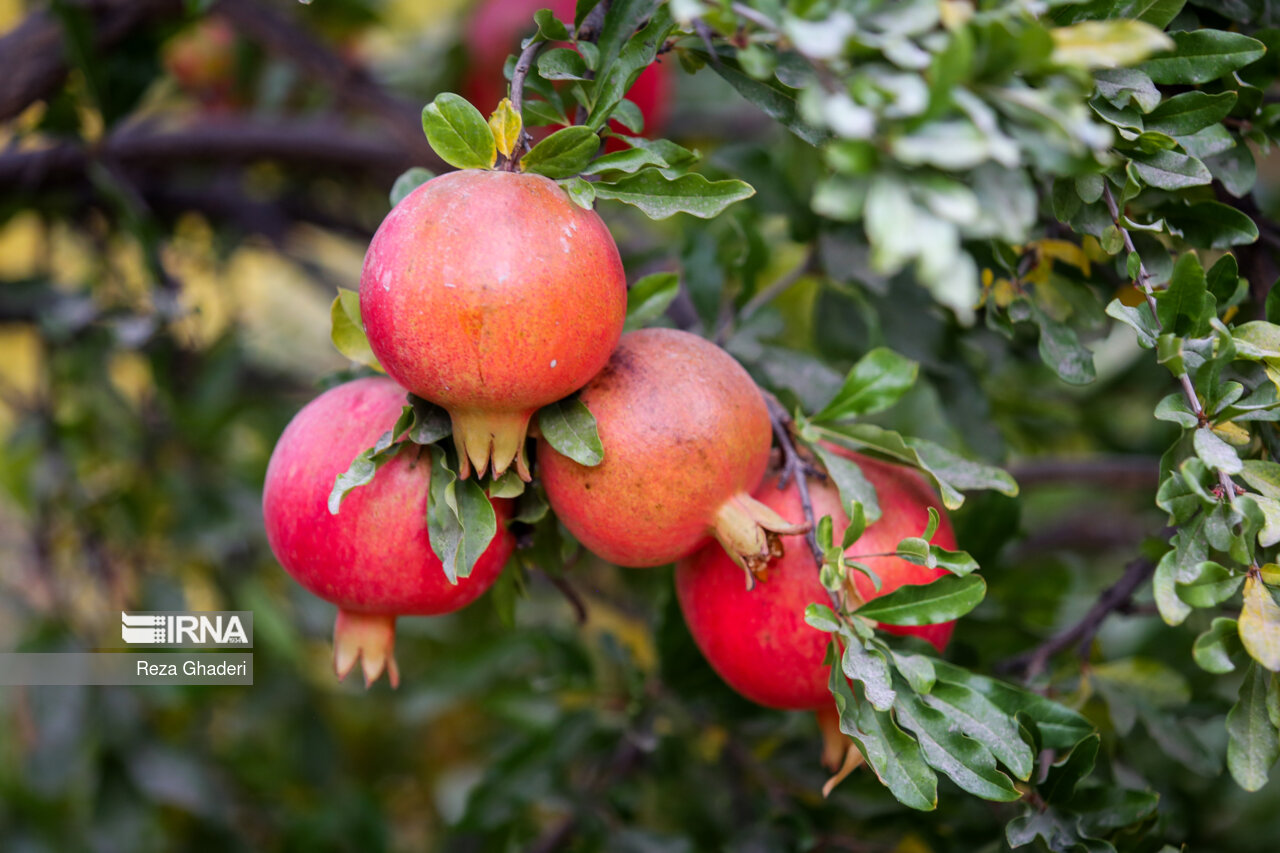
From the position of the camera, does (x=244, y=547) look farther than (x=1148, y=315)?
Yes

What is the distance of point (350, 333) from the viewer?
0.58m

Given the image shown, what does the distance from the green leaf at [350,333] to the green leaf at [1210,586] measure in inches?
17.5

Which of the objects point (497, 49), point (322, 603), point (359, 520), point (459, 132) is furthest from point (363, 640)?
point (497, 49)

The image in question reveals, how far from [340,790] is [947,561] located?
1.18 meters

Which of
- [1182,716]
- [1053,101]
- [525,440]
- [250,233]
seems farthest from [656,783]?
[250,233]

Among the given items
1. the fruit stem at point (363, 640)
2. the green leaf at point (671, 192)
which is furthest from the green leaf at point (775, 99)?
the fruit stem at point (363, 640)

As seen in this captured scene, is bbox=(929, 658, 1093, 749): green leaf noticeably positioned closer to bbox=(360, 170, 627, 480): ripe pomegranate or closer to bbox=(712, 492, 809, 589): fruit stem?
bbox=(712, 492, 809, 589): fruit stem

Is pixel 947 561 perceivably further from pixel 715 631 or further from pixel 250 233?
pixel 250 233

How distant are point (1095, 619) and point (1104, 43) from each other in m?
0.45

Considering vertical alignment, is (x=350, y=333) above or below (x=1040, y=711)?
above

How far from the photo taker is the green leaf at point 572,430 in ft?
1.66

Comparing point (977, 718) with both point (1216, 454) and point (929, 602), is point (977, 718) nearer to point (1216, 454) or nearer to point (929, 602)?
point (929, 602)

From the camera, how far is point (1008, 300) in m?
0.65

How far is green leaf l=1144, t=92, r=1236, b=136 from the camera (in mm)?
534
